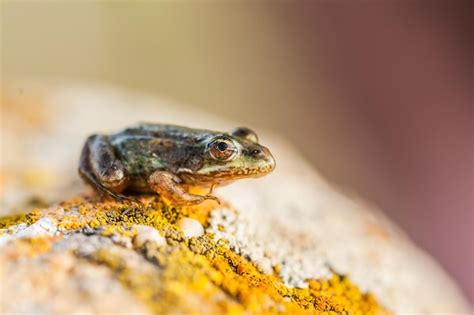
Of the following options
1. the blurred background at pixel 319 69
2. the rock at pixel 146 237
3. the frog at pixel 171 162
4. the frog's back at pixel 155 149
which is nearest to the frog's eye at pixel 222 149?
the frog at pixel 171 162

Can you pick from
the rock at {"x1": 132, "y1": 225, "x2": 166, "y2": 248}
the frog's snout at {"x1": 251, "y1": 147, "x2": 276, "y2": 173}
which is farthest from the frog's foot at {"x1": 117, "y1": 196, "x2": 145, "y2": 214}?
the frog's snout at {"x1": 251, "y1": 147, "x2": 276, "y2": 173}

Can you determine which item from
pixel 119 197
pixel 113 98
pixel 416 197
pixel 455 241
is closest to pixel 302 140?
pixel 416 197

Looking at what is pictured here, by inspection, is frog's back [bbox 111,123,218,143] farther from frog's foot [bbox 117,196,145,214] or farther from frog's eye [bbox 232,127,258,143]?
frog's foot [bbox 117,196,145,214]

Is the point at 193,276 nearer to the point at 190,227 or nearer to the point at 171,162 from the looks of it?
the point at 190,227

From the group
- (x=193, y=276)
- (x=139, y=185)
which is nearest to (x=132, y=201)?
(x=139, y=185)

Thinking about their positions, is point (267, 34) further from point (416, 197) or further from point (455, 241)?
point (455, 241)

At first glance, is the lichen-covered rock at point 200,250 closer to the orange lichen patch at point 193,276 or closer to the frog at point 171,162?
the orange lichen patch at point 193,276
